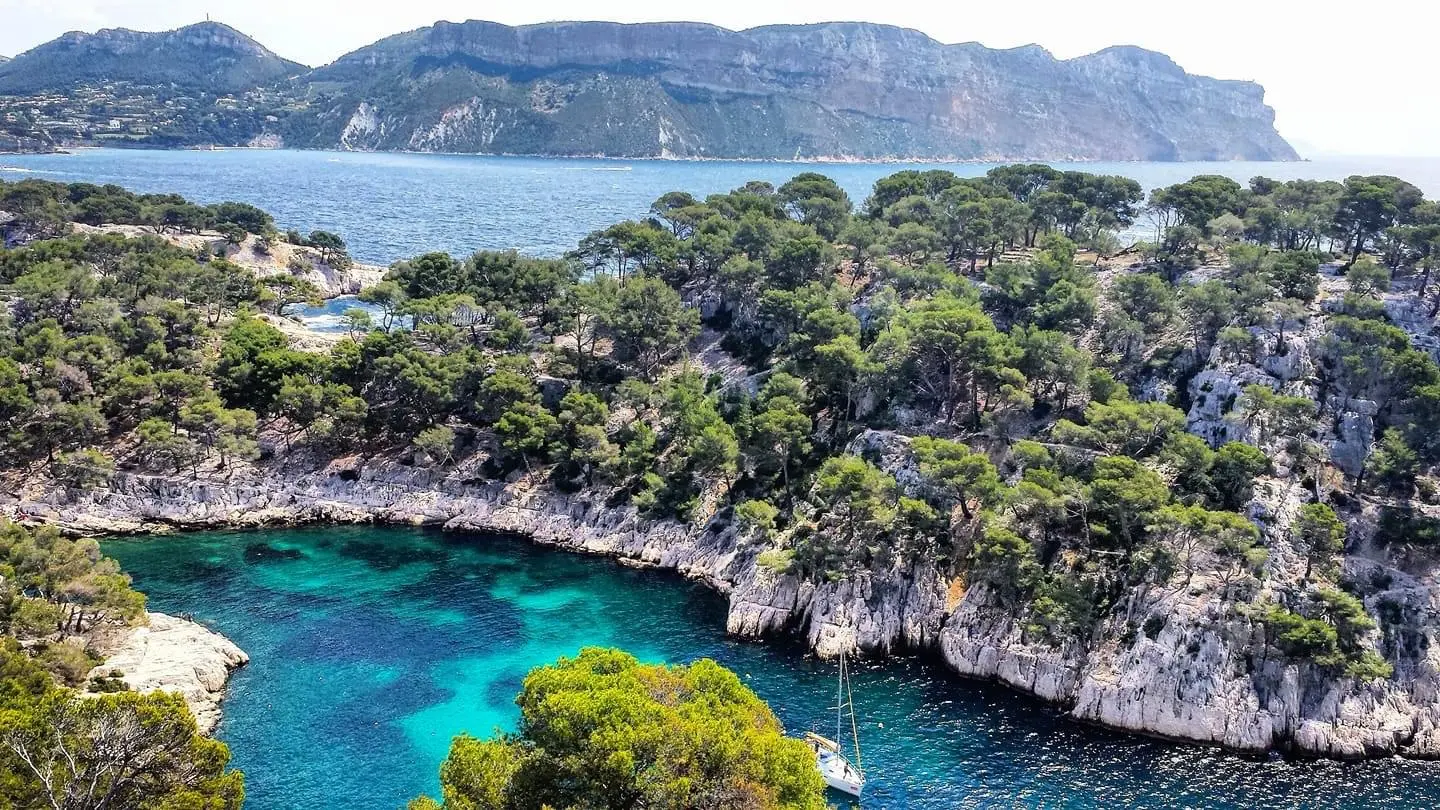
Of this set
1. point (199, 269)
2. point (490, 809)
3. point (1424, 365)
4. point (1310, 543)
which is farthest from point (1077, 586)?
point (199, 269)

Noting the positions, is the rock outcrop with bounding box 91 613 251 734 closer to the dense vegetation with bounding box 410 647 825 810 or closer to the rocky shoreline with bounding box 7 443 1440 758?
the rocky shoreline with bounding box 7 443 1440 758

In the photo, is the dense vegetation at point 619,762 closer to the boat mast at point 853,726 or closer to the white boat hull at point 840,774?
the white boat hull at point 840,774

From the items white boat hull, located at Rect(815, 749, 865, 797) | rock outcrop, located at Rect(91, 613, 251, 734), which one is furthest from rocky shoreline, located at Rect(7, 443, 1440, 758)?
rock outcrop, located at Rect(91, 613, 251, 734)

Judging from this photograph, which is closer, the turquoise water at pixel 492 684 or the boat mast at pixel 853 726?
the turquoise water at pixel 492 684

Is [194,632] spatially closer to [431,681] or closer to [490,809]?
[431,681]

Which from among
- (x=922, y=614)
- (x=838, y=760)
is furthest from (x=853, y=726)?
(x=922, y=614)

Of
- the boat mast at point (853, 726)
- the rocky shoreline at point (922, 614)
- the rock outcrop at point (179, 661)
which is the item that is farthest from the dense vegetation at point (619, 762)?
the rocky shoreline at point (922, 614)
